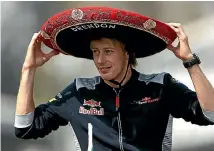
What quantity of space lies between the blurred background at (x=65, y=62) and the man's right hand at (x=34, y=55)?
68cm

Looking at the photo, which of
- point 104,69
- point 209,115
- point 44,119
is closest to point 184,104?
point 209,115

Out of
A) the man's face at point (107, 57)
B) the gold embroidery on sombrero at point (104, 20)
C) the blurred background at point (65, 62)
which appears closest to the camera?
the gold embroidery on sombrero at point (104, 20)

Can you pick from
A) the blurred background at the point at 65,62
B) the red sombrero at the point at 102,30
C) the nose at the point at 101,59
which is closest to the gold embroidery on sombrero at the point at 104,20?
the red sombrero at the point at 102,30

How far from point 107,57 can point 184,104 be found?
26 cm

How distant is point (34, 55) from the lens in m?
1.53

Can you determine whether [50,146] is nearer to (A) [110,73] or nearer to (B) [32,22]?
(B) [32,22]

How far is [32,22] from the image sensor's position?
2.31m

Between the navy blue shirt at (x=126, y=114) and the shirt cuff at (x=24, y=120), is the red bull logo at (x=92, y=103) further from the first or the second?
the shirt cuff at (x=24, y=120)

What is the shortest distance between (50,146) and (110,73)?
98cm

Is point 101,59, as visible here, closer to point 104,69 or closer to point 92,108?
point 104,69

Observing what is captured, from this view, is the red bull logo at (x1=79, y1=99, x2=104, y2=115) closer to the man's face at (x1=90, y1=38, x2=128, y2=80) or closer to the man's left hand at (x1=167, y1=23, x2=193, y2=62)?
the man's face at (x1=90, y1=38, x2=128, y2=80)

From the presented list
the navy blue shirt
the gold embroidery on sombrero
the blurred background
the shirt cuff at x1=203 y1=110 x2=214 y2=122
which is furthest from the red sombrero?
the blurred background

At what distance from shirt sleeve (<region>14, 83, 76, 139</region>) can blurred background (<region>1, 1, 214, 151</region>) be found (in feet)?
2.26

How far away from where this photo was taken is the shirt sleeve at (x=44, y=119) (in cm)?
148
